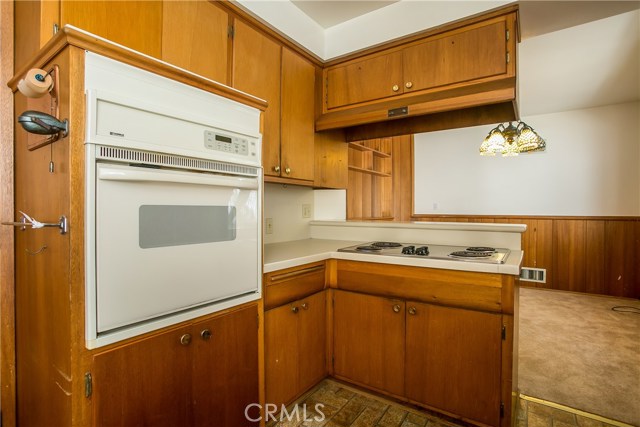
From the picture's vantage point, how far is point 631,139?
13.3 feet

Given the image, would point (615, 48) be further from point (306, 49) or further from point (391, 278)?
point (391, 278)

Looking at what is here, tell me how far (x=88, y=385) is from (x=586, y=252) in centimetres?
529

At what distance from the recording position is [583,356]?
8.06 ft

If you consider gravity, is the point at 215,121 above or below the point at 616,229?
above

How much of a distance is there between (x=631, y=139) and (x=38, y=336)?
19.1 feet

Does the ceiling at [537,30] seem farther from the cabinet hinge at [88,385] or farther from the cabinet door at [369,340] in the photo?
the cabinet hinge at [88,385]

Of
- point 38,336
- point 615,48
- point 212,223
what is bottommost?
point 38,336

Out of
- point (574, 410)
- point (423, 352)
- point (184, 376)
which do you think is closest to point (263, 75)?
point (184, 376)

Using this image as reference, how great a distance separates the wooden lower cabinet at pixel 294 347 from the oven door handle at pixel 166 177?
2.14 feet

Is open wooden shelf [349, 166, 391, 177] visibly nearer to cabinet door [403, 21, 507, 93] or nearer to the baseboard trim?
cabinet door [403, 21, 507, 93]

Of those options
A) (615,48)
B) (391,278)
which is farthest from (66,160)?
(615,48)

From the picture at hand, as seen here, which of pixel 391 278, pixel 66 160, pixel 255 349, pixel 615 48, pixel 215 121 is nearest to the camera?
pixel 66 160

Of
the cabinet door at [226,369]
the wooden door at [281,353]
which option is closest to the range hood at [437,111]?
the wooden door at [281,353]

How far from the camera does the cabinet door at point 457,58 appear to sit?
1725 mm
